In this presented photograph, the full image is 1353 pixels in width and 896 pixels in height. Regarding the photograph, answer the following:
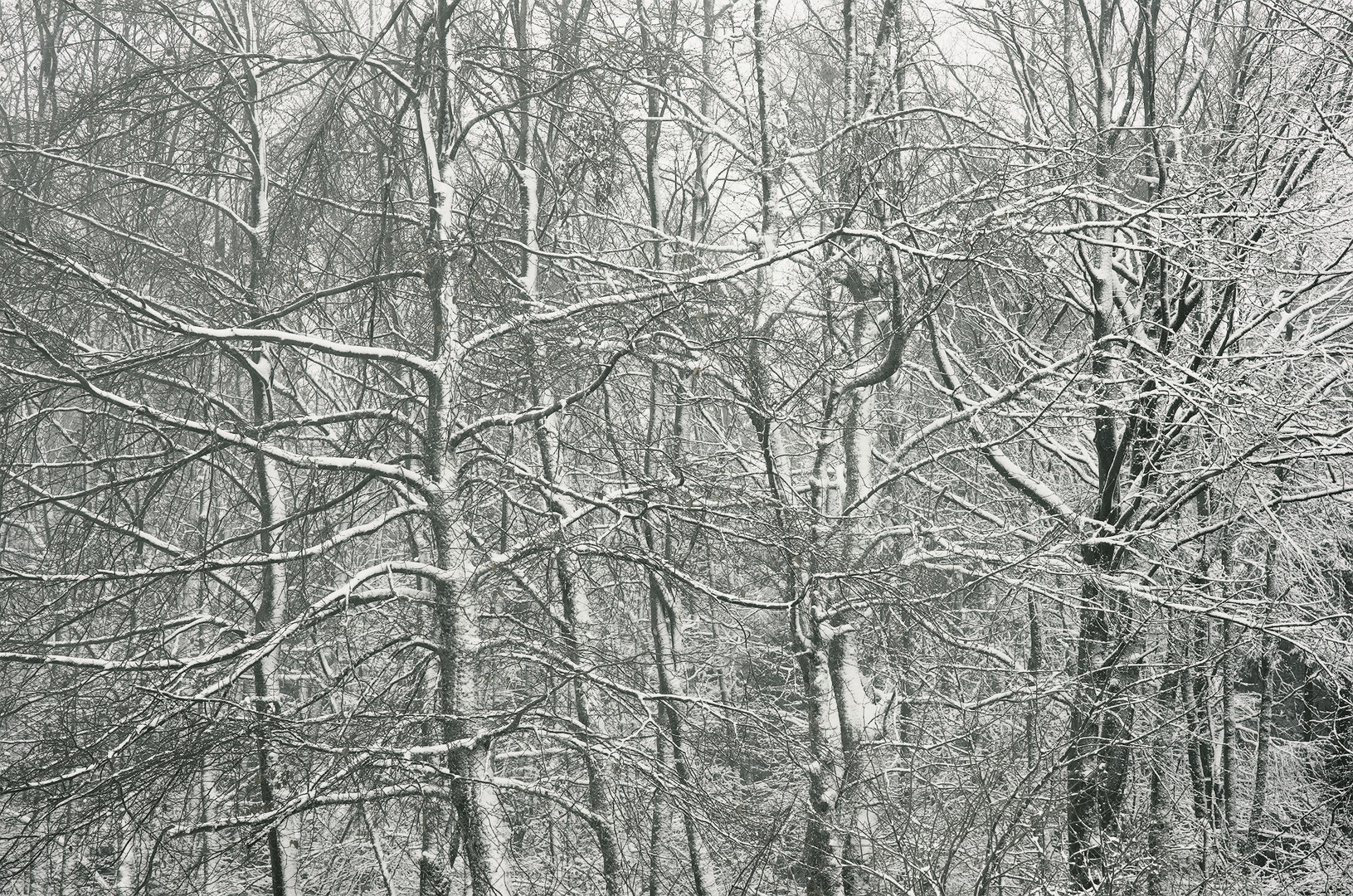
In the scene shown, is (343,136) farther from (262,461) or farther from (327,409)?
(327,409)

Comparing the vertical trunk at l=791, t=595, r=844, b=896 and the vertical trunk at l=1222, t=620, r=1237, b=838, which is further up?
the vertical trunk at l=791, t=595, r=844, b=896

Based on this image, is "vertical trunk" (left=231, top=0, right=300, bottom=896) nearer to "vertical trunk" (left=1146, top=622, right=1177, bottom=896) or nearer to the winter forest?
the winter forest

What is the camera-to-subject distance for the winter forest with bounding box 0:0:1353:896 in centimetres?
531

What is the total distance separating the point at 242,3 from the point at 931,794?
28.2 ft

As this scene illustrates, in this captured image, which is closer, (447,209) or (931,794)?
(447,209)

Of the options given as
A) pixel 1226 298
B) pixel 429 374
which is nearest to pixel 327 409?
pixel 429 374

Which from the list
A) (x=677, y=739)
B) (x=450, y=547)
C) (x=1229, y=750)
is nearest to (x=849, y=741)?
(x=677, y=739)

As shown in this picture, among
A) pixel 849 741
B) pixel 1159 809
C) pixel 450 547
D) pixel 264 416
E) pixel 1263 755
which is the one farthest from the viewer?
pixel 1263 755

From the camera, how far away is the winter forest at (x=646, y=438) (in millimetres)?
5309

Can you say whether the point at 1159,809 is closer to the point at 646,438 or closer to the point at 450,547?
the point at 646,438

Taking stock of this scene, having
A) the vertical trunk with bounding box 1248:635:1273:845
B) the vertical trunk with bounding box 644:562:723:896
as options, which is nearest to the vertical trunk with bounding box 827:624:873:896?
the vertical trunk with bounding box 644:562:723:896

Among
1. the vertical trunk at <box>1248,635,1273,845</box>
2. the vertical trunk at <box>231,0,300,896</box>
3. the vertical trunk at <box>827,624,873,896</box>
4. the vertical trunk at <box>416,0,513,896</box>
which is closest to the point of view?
the vertical trunk at <box>416,0,513,896</box>

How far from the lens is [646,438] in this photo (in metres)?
7.23

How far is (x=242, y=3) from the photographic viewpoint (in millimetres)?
9383
